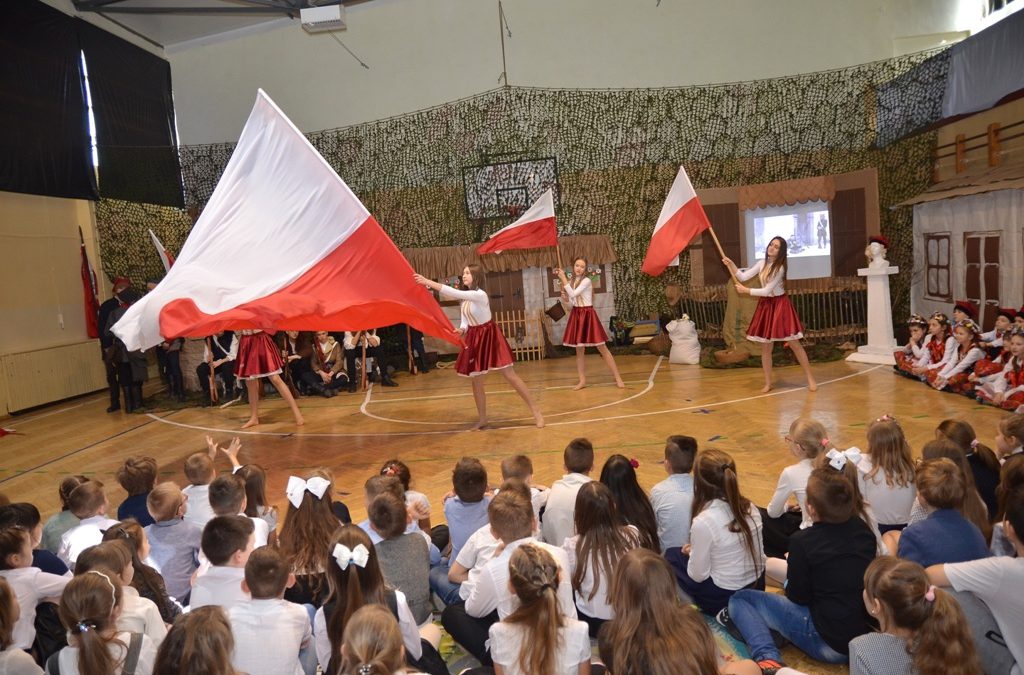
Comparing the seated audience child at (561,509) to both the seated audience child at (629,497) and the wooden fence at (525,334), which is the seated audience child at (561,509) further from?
the wooden fence at (525,334)

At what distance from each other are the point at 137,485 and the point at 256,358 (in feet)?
13.7

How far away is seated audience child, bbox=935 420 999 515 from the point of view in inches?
151

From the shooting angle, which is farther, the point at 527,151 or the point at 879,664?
the point at 527,151

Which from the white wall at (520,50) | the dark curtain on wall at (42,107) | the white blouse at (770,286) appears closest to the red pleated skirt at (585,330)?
the white blouse at (770,286)

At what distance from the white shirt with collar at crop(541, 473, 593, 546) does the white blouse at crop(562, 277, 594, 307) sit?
563 centimetres

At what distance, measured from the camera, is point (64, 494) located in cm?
412

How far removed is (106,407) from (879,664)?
417 inches

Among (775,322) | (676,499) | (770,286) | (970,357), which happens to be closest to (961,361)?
(970,357)

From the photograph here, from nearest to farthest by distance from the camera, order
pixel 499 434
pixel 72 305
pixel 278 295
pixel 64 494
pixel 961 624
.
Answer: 1. pixel 961 624
2. pixel 64 494
3. pixel 278 295
4. pixel 499 434
5. pixel 72 305

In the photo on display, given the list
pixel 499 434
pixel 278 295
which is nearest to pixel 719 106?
pixel 499 434

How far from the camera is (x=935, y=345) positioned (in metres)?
8.35

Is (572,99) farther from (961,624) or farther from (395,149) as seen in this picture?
(961,624)

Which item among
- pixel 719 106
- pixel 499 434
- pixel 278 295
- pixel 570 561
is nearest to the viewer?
pixel 570 561

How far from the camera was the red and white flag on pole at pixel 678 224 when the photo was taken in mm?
8508
